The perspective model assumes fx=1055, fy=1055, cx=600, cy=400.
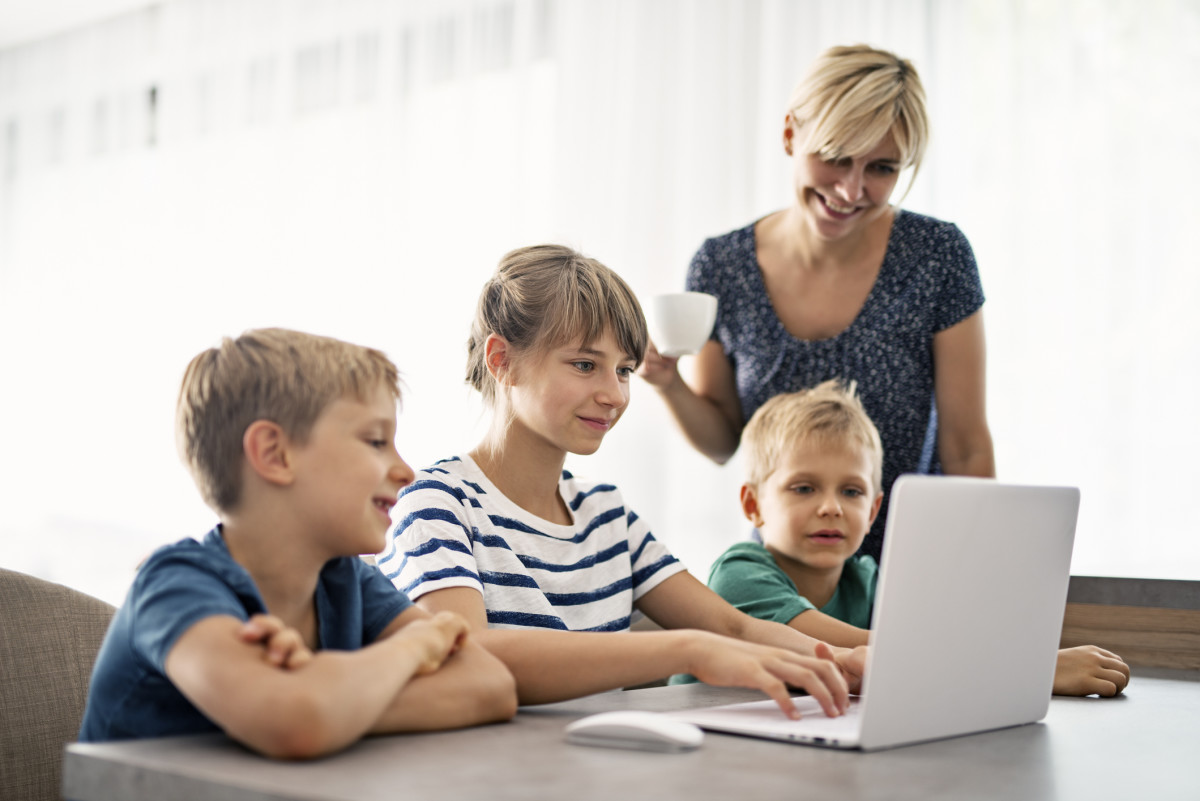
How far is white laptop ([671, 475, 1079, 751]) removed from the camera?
0.80 m

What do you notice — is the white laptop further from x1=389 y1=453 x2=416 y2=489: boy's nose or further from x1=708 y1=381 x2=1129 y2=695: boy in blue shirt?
x1=708 y1=381 x2=1129 y2=695: boy in blue shirt

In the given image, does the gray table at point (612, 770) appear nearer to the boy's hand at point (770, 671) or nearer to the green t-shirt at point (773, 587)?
the boy's hand at point (770, 671)

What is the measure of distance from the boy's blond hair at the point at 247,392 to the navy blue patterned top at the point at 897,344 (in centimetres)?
107

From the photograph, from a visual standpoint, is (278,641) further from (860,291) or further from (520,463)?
(860,291)

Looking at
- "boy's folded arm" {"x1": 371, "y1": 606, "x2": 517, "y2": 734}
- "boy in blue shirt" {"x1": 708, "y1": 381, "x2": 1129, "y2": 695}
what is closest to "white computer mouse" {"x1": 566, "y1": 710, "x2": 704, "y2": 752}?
"boy's folded arm" {"x1": 371, "y1": 606, "x2": 517, "y2": 734}

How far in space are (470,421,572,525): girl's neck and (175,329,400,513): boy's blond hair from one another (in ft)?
1.49

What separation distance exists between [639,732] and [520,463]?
679 mm

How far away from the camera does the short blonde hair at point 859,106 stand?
1717mm

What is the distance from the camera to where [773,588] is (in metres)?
1.55

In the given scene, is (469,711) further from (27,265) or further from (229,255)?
(27,265)

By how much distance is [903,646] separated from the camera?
2.68 ft

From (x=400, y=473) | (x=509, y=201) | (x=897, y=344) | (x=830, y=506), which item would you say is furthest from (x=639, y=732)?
(x=509, y=201)

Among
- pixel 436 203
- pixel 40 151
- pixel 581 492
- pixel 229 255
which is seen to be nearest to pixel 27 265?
pixel 40 151

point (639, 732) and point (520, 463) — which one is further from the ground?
point (520, 463)
